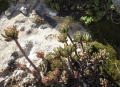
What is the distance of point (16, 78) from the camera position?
7.52 m

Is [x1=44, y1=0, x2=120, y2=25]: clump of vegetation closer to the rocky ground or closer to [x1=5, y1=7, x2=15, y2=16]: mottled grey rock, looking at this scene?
the rocky ground

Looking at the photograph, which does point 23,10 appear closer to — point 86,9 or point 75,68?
point 86,9

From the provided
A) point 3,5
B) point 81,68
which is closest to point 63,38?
point 81,68

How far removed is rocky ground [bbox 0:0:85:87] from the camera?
792cm

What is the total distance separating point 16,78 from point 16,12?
2.86m

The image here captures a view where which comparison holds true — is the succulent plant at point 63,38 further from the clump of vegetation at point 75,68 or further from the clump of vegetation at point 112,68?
the clump of vegetation at point 112,68

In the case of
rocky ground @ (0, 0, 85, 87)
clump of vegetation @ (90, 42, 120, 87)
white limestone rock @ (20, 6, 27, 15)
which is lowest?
clump of vegetation @ (90, 42, 120, 87)

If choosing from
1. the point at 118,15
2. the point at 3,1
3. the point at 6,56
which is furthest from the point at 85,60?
the point at 3,1

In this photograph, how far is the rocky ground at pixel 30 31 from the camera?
7.92m

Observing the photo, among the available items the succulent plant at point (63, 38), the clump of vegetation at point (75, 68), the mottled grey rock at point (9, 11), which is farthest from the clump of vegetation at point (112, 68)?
the mottled grey rock at point (9, 11)

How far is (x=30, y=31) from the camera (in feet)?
28.2

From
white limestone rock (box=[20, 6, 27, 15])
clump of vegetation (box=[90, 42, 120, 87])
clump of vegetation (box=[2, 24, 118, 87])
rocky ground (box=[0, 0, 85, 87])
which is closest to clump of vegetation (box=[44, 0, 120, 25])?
rocky ground (box=[0, 0, 85, 87])

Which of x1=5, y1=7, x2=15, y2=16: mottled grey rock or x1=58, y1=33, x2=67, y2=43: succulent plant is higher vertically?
x1=5, y1=7, x2=15, y2=16: mottled grey rock

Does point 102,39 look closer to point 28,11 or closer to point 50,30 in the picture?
point 50,30
